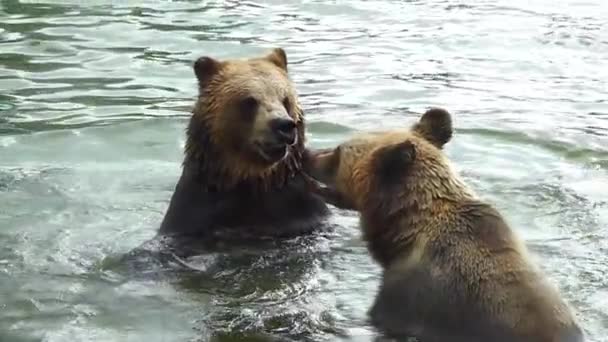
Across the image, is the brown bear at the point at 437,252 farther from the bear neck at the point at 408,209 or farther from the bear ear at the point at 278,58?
the bear ear at the point at 278,58

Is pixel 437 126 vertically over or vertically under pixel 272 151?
over

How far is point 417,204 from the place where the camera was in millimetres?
7648

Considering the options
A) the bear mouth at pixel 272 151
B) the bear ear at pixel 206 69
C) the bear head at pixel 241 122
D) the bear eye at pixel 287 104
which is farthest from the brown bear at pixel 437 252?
the bear ear at pixel 206 69

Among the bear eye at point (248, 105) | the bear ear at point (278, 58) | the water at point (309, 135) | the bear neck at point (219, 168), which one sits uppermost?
the bear ear at point (278, 58)

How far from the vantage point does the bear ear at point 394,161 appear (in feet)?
24.7

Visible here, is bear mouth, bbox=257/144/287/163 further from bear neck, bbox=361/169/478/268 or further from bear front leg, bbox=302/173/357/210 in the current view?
bear neck, bbox=361/169/478/268

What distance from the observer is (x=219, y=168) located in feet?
31.0

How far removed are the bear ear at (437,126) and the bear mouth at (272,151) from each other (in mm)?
1159

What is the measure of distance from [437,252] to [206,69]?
8.97 ft

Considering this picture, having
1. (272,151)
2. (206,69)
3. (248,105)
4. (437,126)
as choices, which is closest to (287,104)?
(248,105)

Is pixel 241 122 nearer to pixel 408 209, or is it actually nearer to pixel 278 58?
pixel 278 58

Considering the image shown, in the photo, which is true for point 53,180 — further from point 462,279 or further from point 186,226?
point 462,279

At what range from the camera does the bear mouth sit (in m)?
8.88

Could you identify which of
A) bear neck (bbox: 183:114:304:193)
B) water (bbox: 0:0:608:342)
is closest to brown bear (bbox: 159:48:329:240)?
bear neck (bbox: 183:114:304:193)
